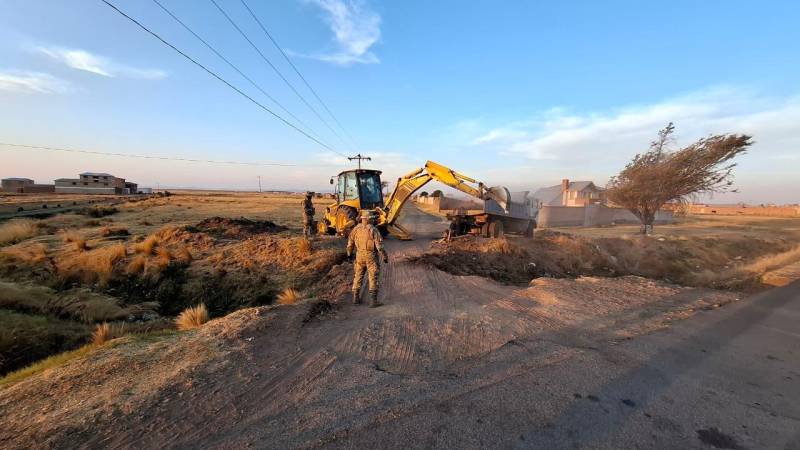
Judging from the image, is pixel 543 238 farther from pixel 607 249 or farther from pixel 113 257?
pixel 113 257

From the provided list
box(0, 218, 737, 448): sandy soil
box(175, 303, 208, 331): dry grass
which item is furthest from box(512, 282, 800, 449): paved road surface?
box(175, 303, 208, 331): dry grass

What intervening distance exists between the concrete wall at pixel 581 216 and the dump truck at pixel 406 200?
70.5ft

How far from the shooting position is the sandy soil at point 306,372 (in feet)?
10.5

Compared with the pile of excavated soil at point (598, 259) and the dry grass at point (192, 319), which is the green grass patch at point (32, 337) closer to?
the dry grass at point (192, 319)

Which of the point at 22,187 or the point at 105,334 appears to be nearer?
the point at 105,334

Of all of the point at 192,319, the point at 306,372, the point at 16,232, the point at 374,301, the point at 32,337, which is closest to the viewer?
the point at 306,372

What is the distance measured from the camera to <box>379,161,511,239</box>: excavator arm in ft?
47.8

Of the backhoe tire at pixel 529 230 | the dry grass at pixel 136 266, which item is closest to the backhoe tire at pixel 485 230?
the backhoe tire at pixel 529 230

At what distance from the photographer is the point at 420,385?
4.02 m

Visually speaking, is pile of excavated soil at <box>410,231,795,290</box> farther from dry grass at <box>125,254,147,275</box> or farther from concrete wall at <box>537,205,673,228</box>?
concrete wall at <box>537,205,673,228</box>

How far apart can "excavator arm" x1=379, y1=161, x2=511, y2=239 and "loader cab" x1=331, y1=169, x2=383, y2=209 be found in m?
0.90

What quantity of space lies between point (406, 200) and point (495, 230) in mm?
4400

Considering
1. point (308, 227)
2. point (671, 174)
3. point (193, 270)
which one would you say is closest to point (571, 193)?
point (671, 174)

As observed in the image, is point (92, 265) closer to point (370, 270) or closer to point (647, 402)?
point (370, 270)
